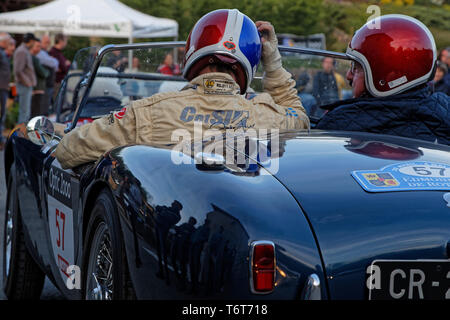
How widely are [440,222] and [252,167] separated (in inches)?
23.3

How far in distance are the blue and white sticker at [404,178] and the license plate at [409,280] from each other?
243 mm

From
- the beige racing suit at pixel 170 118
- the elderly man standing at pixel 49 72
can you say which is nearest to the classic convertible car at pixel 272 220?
the beige racing suit at pixel 170 118

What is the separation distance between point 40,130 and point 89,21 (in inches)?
603

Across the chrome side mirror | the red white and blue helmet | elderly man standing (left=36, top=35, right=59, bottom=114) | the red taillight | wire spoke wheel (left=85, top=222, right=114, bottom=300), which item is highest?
the red white and blue helmet

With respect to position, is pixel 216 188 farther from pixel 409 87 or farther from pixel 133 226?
pixel 409 87

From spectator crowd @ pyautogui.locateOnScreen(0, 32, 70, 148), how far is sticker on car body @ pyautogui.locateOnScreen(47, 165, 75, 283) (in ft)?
35.2

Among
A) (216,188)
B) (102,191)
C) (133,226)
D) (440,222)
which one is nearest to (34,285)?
(102,191)

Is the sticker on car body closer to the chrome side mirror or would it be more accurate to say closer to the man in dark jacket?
the chrome side mirror

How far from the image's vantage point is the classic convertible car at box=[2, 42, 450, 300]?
7.14 feet

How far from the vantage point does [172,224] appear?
7.76ft

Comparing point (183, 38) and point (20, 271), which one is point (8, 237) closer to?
point (20, 271)

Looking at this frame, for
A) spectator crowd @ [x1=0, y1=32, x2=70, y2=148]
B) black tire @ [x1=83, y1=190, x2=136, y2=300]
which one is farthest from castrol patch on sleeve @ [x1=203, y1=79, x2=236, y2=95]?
spectator crowd @ [x1=0, y1=32, x2=70, y2=148]

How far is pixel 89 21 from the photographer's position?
1889 cm

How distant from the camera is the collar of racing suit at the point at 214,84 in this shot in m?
3.37
